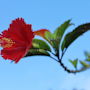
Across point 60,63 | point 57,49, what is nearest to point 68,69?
point 60,63

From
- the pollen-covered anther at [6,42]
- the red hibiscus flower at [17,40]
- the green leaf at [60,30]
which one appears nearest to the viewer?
the red hibiscus flower at [17,40]

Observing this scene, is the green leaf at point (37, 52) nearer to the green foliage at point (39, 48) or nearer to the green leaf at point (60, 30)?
the green foliage at point (39, 48)

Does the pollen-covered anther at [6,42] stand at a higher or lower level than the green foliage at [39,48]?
higher

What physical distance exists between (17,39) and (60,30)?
1.11ft

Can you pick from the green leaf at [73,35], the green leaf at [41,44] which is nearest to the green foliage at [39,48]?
the green leaf at [41,44]

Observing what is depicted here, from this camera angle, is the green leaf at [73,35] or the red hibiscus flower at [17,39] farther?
the green leaf at [73,35]

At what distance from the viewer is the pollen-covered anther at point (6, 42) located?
2.29 metres

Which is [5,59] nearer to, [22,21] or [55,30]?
[22,21]

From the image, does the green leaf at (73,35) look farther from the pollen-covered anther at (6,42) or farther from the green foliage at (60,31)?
the pollen-covered anther at (6,42)

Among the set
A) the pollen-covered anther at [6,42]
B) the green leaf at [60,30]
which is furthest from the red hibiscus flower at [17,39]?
the green leaf at [60,30]

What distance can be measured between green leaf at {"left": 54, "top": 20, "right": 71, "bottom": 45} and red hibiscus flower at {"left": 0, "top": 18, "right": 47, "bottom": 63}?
130 millimetres

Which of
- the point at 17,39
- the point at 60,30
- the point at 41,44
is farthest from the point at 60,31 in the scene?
the point at 17,39

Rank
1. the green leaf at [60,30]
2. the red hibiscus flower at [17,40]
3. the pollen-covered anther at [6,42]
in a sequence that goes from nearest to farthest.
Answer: the red hibiscus flower at [17,40] → the pollen-covered anther at [6,42] → the green leaf at [60,30]

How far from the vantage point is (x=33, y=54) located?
244 cm
